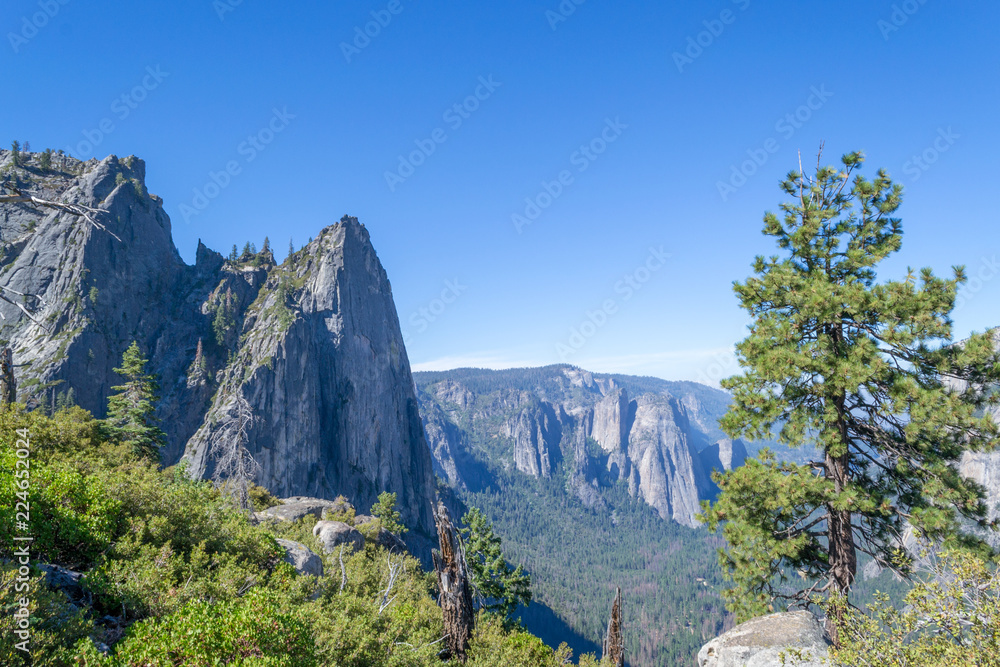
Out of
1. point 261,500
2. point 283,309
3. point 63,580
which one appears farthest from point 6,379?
point 283,309

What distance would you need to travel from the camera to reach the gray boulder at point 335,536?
76.4ft

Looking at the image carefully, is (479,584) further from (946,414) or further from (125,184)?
(125,184)

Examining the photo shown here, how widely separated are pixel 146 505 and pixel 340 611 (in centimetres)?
578

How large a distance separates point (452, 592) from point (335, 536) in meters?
11.7

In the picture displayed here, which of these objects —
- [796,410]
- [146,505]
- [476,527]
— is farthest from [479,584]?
[796,410]

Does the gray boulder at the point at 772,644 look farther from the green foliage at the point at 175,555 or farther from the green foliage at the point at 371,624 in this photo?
the green foliage at the point at 175,555

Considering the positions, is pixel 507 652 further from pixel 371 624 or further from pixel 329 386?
pixel 329 386

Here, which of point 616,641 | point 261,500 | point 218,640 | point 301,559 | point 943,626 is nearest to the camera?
point 943,626

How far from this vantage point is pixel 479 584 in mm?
30844

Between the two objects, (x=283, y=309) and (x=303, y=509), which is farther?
(x=283, y=309)

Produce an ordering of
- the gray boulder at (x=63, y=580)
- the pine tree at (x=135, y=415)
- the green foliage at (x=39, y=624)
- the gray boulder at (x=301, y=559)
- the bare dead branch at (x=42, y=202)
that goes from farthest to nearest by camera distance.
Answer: the pine tree at (x=135, y=415)
the gray boulder at (x=301, y=559)
the gray boulder at (x=63, y=580)
the bare dead branch at (x=42, y=202)
the green foliage at (x=39, y=624)

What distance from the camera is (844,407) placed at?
11.1m

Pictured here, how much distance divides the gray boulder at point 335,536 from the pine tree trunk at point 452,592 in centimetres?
969

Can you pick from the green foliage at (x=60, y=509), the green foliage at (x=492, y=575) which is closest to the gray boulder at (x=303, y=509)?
the green foliage at (x=492, y=575)
